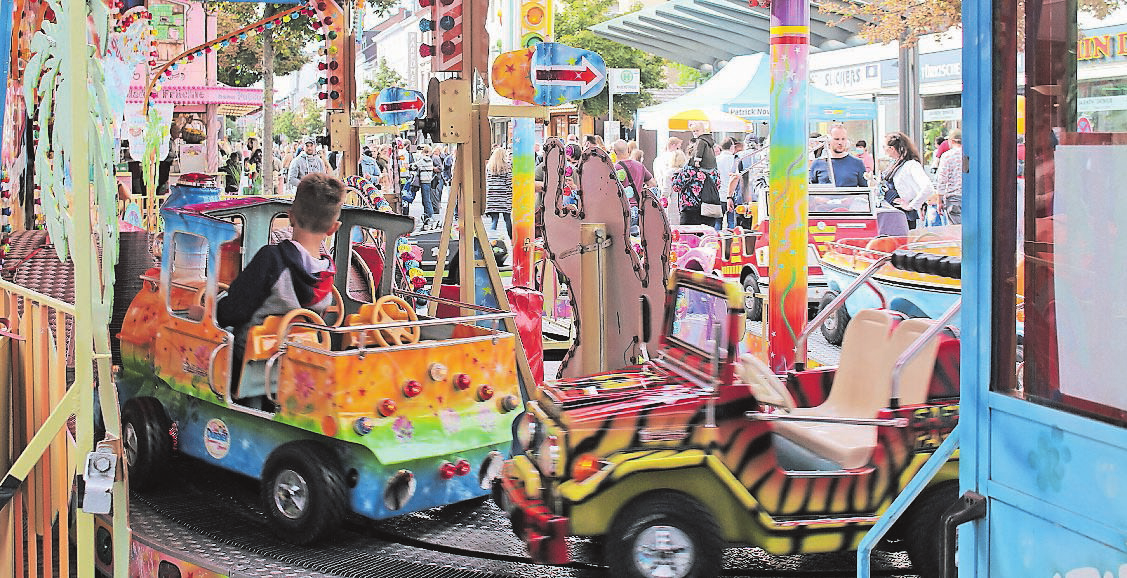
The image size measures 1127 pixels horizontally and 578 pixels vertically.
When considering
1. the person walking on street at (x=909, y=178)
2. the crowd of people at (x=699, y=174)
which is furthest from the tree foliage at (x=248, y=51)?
the person walking on street at (x=909, y=178)

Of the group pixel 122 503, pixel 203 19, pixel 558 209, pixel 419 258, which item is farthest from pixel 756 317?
pixel 203 19

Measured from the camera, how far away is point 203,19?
3241cm

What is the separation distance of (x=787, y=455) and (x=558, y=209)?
3389 mm

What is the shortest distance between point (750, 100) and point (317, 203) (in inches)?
679

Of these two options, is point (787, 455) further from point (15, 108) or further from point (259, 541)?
point (15, 108)

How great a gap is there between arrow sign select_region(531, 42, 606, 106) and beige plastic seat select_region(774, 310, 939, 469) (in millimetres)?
3292

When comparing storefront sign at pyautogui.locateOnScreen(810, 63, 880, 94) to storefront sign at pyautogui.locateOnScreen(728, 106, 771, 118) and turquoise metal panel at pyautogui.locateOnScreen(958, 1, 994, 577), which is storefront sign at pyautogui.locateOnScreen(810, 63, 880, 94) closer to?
storefront sign at pyautogui.locateOnScreen(728, 106, 771, 118)

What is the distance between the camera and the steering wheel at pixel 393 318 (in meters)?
6.25

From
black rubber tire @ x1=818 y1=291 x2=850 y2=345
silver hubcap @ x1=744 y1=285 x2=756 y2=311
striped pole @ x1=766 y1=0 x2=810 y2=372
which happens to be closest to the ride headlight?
striped pole @ x1=766 y1=0 x2=810 y2=372

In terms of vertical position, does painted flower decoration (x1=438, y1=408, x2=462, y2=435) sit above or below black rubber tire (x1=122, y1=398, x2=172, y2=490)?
above

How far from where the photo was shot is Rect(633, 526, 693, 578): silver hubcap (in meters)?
4.82

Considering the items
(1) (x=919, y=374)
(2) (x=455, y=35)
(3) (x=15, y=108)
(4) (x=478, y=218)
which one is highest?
(2) (x=455, y=35)

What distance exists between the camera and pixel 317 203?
251 inches

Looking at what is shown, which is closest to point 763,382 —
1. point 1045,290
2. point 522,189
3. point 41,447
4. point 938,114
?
point 1045,290
